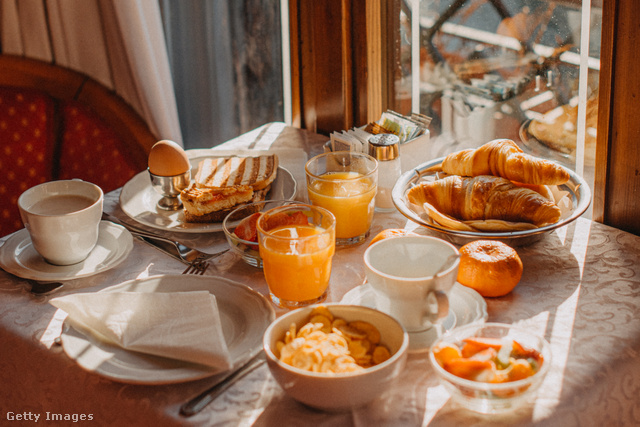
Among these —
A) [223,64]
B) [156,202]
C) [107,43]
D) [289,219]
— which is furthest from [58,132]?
[289,219]

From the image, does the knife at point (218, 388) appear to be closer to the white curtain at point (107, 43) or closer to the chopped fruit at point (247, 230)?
the chopped fruit at point (247, 230)

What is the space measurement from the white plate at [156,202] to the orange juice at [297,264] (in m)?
0.24

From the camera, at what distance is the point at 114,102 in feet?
6.42

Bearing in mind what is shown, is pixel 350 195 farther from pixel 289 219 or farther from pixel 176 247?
pixel 176 247

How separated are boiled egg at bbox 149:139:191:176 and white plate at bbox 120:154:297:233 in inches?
2.4

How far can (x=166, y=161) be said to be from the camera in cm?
115

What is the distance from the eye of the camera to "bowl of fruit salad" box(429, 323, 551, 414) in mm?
572

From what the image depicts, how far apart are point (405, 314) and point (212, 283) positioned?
29cm

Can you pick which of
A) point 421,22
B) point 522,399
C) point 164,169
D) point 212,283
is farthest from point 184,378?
point 421,22

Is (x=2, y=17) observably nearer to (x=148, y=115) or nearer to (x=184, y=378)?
(x=148, y=115)

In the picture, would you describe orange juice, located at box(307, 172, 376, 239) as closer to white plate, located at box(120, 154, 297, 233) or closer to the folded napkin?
white plate, located at box(120, 154, 297, 233)

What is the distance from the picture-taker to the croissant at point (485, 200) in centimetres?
90

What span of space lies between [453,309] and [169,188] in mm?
644

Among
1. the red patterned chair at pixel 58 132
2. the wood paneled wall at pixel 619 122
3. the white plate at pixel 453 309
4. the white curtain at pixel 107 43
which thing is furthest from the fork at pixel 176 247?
the white curtain at pixel 107 43
